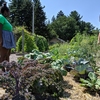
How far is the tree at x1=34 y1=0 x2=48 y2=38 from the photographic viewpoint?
33.5m

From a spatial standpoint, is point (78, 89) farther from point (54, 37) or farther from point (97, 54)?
point (54, 37)

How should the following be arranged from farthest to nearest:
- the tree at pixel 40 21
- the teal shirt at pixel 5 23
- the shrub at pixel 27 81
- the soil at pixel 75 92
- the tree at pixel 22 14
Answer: the tree at pixel 22 14 < the tree at pixel 40 21 < the teal shirt at pixel 5 23 < the soil at pixel 75 92 < the shrub at pixel 27 81

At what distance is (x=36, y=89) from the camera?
181cm

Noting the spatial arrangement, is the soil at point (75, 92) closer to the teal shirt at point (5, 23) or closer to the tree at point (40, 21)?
the teal shirt at point (5, 23)

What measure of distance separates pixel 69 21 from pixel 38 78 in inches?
1858

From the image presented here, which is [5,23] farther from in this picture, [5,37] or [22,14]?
[22,14]

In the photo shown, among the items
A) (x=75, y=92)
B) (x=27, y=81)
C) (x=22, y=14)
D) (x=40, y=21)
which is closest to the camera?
(x=27, y=81)

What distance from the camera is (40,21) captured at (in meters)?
34.3

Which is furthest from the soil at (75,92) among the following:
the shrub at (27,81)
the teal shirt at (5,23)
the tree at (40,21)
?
the tree at (40,21)

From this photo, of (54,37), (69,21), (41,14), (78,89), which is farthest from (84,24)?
(78,89)

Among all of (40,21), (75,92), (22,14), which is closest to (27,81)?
(75,92)

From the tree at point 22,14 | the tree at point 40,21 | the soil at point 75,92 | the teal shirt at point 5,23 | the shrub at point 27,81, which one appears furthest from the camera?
the tree at point 22,14

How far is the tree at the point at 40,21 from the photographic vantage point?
33.5m

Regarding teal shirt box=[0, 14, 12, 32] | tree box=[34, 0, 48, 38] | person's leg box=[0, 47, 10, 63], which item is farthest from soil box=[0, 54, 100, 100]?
tree box=[34, 0, 48, 38]
